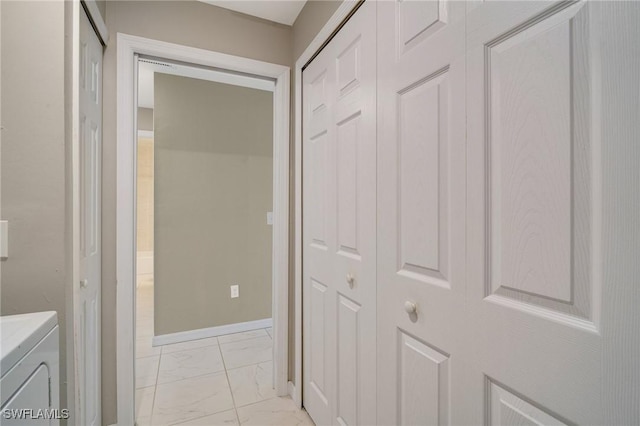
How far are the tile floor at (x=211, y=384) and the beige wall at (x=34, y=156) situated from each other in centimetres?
112

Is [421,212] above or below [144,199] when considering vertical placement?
below

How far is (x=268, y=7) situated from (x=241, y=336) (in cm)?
263

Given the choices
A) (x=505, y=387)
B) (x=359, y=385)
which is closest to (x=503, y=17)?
(x=505, y=387)

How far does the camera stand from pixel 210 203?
2766 millimetres

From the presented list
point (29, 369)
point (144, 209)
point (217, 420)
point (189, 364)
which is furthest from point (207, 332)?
point (144, 209)

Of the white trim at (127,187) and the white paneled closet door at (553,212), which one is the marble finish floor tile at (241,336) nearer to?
the white trim at (127,187)

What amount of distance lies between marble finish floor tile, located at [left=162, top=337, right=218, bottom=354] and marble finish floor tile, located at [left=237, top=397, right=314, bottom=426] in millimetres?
975

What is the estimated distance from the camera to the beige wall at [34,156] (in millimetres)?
939

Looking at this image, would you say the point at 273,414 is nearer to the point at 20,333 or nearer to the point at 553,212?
the point at 20,333

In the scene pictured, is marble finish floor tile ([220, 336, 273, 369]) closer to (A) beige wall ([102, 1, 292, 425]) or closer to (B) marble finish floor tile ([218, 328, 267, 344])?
(B) marble finish floor tile ([218, 328, 267, 344])

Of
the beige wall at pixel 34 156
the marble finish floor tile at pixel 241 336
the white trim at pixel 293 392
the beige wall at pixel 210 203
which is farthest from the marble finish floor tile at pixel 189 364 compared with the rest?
the beige wall at pixel 34 156

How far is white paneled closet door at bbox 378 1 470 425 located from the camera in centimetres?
80

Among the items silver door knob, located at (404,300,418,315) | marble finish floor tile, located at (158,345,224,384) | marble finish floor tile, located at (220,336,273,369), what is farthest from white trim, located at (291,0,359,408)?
silver door knob, located at (404,300,418,315)

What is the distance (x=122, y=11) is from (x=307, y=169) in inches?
50.1
